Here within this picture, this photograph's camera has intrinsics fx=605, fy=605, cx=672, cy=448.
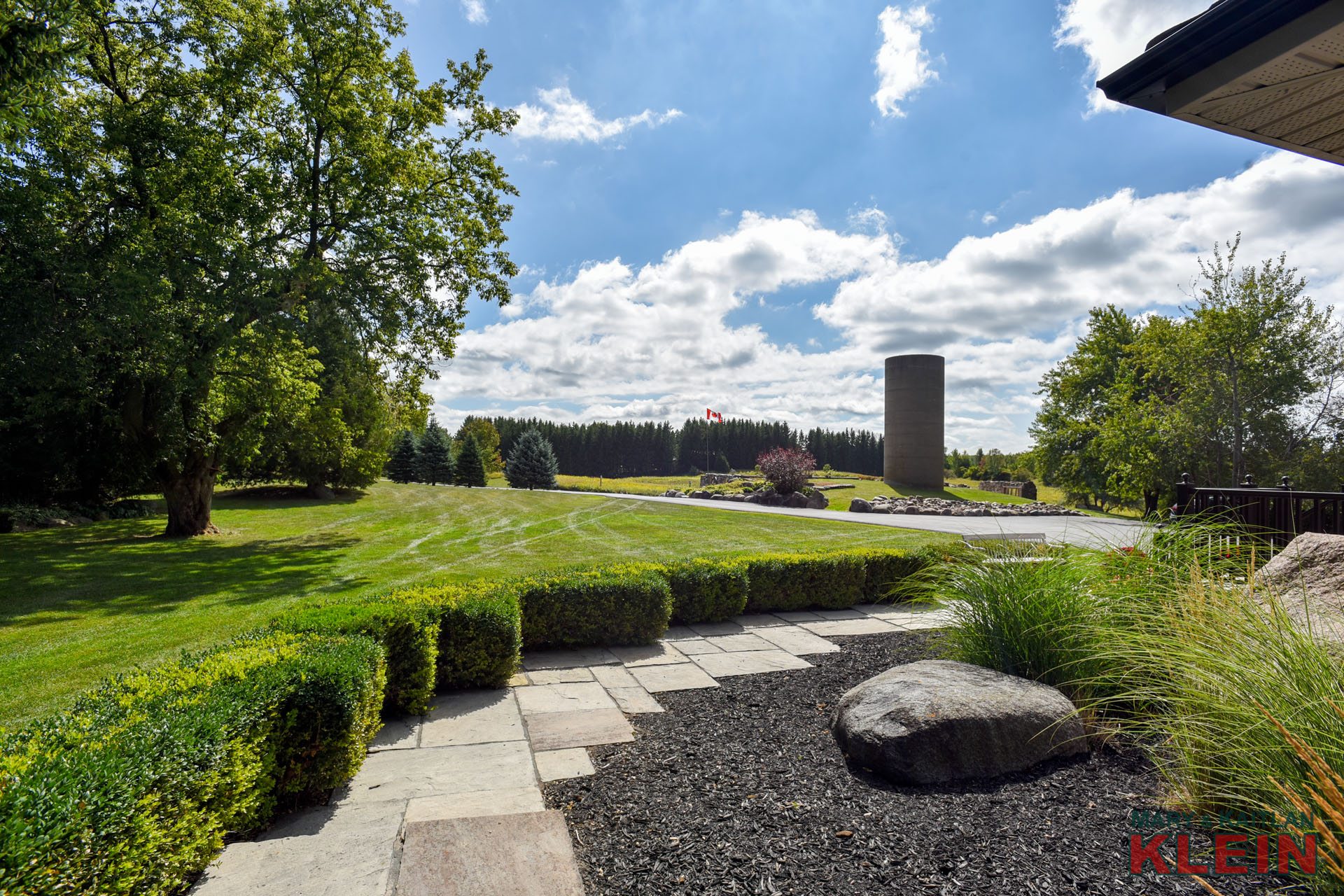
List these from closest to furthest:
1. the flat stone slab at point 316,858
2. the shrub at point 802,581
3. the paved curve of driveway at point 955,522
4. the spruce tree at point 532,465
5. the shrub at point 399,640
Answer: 1. the flat stone slab at point 316,858
2. the shrub at point 399,640
3. the shrub at point 802,581
4. the paved curve of driveway at point 955,522
5. the spruce tree at point 532,465

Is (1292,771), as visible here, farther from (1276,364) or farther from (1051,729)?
(1276,364)

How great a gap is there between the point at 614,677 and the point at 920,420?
96.1ft

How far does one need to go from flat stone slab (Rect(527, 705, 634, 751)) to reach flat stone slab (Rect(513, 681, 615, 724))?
8 centimetres

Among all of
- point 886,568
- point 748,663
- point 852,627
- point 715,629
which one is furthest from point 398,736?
point 886,568

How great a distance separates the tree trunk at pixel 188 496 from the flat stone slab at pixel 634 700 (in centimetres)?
1224

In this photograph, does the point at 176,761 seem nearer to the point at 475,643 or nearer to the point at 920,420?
the point at 475,643

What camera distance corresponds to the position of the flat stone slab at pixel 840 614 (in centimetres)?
644

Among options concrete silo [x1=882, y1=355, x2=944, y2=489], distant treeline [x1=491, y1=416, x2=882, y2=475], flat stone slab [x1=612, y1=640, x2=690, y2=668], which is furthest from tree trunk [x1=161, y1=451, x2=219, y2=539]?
Answer: distant treeline [x1=491, y1=416, x2=882, y2=475]

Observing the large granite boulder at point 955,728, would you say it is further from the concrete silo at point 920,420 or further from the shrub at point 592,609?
the concrete silo at point 920,420

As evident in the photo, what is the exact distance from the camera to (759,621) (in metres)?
6.26

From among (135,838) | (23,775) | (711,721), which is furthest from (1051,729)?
(23,775)

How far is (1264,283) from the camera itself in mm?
16453

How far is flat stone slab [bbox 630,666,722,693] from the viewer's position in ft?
13.7

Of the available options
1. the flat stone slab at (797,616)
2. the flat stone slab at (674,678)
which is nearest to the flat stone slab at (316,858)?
the flat stone slab at (674,678)
